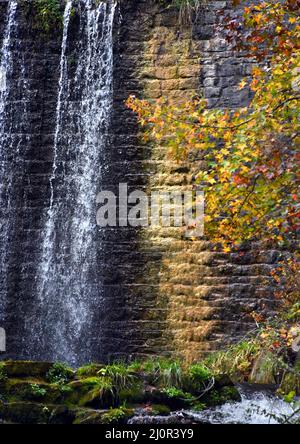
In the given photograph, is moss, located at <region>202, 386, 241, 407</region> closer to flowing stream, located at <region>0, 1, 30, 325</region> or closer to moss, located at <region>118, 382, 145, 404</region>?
moss, located at <region>118, 382, 145, 404</region>

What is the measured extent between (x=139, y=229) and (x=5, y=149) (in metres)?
2.19

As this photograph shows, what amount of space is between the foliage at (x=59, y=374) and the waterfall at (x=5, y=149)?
342 cm

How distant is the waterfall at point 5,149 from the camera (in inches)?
427

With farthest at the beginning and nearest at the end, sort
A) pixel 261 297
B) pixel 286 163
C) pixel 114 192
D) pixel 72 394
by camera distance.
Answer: pixel 114 192, pixel 261 297, pixel 72 394, pixel 286 163

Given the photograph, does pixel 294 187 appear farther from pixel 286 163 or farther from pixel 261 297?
pixel 261 297

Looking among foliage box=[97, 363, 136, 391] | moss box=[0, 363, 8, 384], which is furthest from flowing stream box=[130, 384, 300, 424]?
moss box=[0, 363, 8, 384]

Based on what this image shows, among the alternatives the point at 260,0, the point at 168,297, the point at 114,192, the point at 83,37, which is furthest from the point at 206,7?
the point at 168,297

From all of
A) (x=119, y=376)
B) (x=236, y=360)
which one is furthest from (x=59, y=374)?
(x=236, y=360)

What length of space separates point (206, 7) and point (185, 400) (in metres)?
5.89

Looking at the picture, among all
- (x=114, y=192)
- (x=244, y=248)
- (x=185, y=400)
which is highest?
(x=114, y=192)

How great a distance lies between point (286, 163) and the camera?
21.2ft

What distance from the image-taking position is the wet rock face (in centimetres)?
1033

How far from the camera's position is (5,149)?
11.2 m

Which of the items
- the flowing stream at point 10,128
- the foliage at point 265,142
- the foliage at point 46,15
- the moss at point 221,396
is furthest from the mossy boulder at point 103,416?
the foliage at point 46,15
